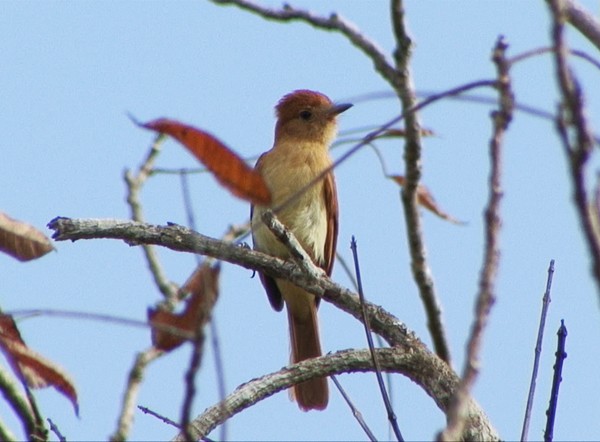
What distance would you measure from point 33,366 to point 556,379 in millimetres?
1567

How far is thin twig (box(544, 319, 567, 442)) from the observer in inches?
101

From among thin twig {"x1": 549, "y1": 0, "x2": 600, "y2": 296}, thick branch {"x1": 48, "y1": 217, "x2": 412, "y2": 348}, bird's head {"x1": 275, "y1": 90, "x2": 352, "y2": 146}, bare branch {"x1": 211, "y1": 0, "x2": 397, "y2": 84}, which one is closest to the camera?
thin twig {"x1": 549, "y1": 0, "x2": 600, "y2": 296}

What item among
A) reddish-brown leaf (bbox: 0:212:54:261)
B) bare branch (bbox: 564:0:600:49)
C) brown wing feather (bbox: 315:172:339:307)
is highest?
brown wing feather (bbox: 315:172:339:307)

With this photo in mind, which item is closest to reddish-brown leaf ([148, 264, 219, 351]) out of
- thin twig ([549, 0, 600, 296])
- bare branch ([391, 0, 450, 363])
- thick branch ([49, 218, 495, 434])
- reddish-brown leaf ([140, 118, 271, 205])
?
reddish-brown leaf ([140, 118, 271, 205])

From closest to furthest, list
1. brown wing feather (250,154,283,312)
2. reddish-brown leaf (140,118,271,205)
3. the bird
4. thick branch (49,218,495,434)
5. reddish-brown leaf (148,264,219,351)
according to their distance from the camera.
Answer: reddish-brown leaf (148,264,219,351) → reddish-brown leaf (140,118,271,205) → thick branch (49,218,495,434) → the bird → brown wing feather (250,154,283,312)

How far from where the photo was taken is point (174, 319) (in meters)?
2.33

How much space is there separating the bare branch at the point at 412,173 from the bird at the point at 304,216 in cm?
381

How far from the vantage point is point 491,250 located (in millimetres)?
1576

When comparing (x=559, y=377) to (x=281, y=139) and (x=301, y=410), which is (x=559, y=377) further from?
(x=281, y=139)

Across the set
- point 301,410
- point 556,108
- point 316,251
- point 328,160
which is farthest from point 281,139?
point 556,108

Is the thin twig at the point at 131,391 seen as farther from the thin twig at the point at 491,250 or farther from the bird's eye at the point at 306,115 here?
the bird's eye at the point at 306,115

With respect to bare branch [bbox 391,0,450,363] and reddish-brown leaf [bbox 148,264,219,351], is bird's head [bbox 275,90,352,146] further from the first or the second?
reddish-brown leaf [bbox 148,264,219,351]

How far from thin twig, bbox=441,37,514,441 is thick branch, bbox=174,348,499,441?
2083mm

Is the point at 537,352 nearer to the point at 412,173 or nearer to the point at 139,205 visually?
the point at 412,173
